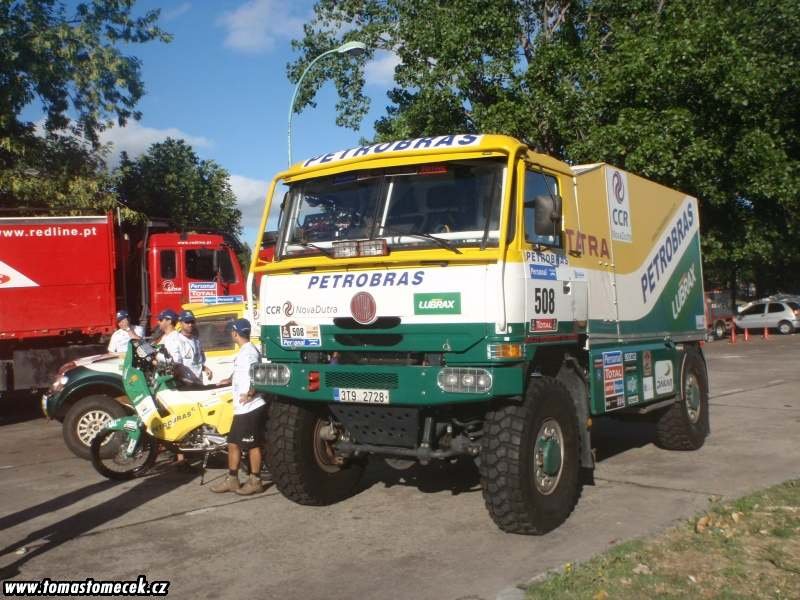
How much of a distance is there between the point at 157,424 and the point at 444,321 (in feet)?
12.2

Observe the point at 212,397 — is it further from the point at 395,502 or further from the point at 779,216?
the point at 779,216

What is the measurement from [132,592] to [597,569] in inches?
112

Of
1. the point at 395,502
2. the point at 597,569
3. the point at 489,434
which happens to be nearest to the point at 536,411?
the point at 489,434

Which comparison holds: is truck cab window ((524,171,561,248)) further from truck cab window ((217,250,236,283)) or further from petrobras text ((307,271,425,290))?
truck cab window ((217,250,236,283))

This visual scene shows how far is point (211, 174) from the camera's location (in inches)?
1121

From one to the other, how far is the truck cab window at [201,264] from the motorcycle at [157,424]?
6.36m

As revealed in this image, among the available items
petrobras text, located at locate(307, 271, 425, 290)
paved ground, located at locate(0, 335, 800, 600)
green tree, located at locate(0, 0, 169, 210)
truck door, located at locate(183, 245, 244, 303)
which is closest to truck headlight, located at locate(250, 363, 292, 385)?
petrobras text, located at locate(307, 271, 425, 290)

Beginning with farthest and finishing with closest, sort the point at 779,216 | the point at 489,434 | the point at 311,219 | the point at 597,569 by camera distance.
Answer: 1. the point at 779,216
2. the point at 311,219
3. the point at 489,434
4. the point at 597,569

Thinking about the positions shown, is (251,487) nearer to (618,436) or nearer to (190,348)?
(190,348)

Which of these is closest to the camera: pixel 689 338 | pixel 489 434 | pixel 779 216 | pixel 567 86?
pixel 489 434

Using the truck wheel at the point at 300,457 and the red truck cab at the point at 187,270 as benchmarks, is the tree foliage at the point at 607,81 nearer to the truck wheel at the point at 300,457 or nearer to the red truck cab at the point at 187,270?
the red truck cab at the point at 187,270

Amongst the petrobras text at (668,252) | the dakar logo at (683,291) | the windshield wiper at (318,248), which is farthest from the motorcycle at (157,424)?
the dakar logo at (683,291)

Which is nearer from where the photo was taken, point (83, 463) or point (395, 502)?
point (395, 502)

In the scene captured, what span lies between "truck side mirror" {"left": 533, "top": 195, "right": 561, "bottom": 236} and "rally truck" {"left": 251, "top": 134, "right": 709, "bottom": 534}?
15 millimetres
